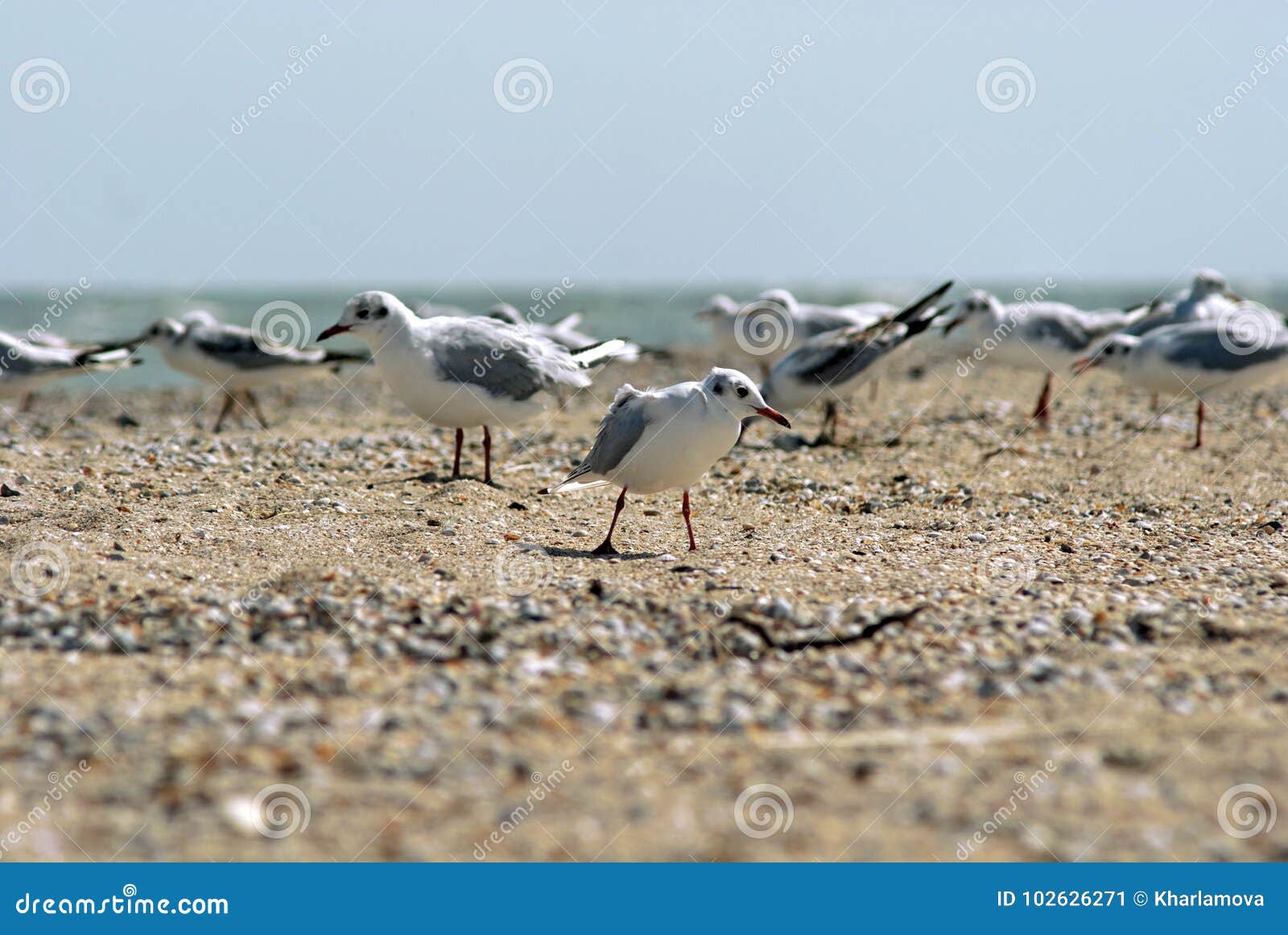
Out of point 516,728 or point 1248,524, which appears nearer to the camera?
point 516,728

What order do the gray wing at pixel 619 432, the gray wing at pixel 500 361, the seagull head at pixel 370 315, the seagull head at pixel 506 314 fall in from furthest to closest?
the seagull head at pixel 506 314, the gray wing at pixel 500 361, the seagull head at pixel 370 315, the gray wing at pixel 619 432

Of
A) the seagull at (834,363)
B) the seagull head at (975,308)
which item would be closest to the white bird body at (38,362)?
the seagull at (834,363)

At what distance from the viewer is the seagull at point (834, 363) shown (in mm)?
11984

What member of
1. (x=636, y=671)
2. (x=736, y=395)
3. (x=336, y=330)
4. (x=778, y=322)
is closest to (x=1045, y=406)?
(x=778, y=322)

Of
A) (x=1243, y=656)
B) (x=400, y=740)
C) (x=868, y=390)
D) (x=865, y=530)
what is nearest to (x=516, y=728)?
(x=400, y=740)

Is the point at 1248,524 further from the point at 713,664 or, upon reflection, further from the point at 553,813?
the point at 553,813

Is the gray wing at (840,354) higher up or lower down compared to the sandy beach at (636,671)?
higher up

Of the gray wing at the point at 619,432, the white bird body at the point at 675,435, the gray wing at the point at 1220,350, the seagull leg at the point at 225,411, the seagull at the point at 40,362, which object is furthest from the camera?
the seagull leg at the point at 225,411

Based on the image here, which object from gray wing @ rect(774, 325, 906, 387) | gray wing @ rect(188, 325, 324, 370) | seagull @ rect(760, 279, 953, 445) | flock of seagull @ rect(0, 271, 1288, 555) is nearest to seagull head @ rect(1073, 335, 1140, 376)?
flock of seagull @ rect(0, 271, 1288, 555)

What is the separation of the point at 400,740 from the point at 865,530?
4526 mm

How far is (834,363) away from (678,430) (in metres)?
5.10

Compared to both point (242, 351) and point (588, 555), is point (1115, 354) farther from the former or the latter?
point (242, 351)

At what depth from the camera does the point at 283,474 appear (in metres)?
9.74

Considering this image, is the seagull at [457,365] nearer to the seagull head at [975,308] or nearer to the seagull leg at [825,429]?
the seagull leg at [825,429]
